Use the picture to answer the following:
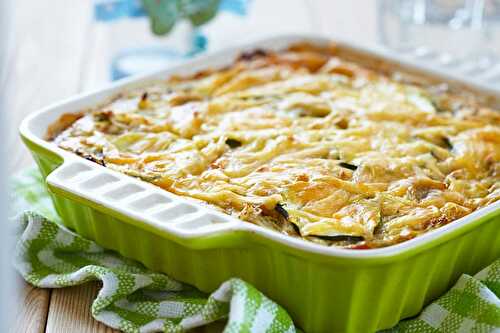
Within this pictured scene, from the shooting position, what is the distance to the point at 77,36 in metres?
4.00

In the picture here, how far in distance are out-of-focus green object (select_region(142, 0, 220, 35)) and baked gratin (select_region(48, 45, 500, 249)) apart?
50cm

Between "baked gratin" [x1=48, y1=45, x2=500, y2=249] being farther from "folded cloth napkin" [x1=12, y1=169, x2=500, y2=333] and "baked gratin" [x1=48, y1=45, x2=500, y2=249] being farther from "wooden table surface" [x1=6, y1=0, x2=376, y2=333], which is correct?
"wooden table surface" [x1=6, y1=0, x2=376, y2=333]

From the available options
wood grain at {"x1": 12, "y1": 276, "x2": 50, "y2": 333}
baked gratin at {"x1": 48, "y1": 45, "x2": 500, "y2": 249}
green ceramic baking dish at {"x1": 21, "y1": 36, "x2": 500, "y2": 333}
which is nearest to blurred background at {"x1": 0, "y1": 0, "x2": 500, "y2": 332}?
baked gratin at {"x1": 48, "y1": 45, "x2": 500, "y2": 249}

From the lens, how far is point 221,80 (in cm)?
291

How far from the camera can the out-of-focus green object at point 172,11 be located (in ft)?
11.3

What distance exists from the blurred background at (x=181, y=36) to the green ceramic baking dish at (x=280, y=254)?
35.7 inches

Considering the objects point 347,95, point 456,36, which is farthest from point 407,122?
point 456,36

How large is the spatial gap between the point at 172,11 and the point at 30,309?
68.6 inches

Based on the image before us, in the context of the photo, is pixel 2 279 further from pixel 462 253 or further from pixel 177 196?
pixel 462 253

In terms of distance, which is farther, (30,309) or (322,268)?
(30,309)

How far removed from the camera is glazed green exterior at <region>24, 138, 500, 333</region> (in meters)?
1.78

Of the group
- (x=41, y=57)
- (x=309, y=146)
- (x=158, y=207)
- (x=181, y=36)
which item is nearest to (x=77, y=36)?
(x=41, y=57)

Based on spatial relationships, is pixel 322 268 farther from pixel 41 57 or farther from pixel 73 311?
pixel 41 57

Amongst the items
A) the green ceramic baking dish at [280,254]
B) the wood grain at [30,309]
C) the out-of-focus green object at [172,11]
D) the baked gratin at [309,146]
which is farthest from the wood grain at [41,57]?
the green ceramic baking dish at [280,254]
